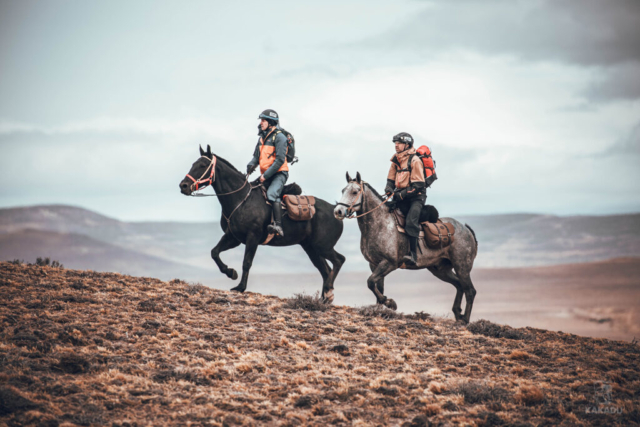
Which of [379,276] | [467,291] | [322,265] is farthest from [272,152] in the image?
[467,291]

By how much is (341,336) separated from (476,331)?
3.61 m

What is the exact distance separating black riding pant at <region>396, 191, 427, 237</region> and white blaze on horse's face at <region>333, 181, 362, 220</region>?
3.95 feet

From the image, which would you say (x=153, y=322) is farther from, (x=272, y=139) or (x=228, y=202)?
(x=272, y=139)

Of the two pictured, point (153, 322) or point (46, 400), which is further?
point (153, 322)

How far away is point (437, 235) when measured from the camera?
14.4 metres

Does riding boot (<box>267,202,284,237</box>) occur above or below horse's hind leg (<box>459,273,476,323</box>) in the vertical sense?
above

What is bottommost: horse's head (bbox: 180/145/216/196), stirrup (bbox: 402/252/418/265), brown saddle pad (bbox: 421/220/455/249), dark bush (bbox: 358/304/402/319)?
dark bush (bbox: 358/304/402/319)

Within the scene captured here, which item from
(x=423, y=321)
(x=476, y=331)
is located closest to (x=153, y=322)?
(x=423, y=321)

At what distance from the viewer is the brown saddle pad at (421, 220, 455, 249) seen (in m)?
14.3

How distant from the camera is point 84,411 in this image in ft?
26.1

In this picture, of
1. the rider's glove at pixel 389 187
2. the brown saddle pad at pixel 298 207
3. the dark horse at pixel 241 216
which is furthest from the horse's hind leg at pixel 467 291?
the brown saddle pad at pixel 298 207

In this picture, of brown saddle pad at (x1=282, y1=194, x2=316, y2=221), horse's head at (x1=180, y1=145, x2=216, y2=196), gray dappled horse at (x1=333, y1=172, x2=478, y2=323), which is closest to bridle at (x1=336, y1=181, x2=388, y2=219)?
gray dappled horse at (x1=333, y1=172, x2=478, y2=323)

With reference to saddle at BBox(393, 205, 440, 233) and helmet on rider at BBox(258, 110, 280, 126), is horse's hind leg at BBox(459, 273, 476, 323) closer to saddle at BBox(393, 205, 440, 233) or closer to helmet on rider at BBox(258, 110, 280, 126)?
saddle at BBox(393, 205, 440, 233)

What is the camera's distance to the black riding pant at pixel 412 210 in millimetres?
14023
